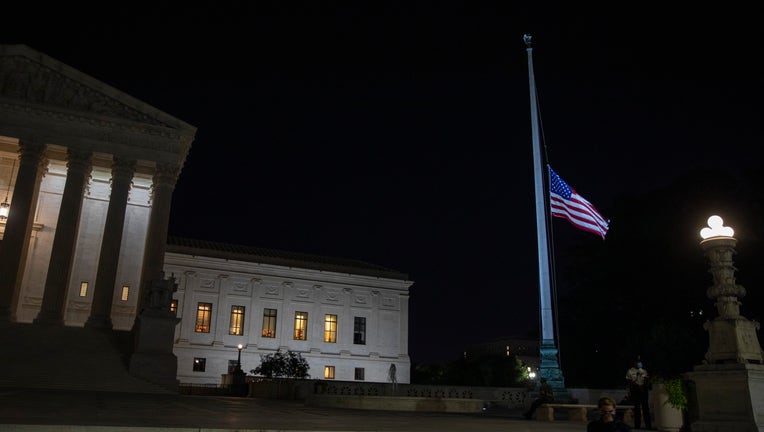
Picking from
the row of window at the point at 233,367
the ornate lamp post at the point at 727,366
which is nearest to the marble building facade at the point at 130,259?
the row of window at the point at 233,367

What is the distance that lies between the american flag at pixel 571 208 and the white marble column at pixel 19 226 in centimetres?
2540

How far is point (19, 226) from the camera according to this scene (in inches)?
1150

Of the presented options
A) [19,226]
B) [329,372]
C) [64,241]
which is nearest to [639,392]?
[64,241]

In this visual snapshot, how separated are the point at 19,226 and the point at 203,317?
20228mm

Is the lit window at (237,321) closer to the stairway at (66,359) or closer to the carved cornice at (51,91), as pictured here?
the stairway at (66,359)

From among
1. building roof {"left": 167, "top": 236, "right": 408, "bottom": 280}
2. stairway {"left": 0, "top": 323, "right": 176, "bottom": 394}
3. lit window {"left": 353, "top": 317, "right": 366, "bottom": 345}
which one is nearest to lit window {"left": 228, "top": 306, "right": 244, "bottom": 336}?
building roof {"left": 167, "top": 236, "right": 408, "bottom": 280}

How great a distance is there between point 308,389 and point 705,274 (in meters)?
28.8

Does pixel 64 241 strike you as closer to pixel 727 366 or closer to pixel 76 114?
pixel 76 114

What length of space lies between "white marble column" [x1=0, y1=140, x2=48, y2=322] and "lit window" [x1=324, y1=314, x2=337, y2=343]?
2711cm

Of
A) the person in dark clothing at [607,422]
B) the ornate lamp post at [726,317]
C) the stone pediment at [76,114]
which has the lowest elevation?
the person in dark clothing at [607,422]

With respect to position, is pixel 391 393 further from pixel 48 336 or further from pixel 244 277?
pixel 244 277

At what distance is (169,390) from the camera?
2422cm

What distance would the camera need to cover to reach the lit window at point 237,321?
48.4 metres

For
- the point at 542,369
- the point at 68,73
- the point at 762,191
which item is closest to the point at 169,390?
the point at 542,369
